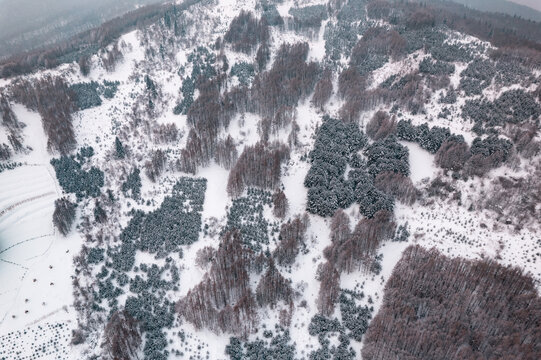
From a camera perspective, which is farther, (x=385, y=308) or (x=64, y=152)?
(x=64, y=152)

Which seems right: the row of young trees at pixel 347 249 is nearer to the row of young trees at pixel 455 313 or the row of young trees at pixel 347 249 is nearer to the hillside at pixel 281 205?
the hillside at pixel 281 205

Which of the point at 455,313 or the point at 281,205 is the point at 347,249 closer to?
the point at 281,205

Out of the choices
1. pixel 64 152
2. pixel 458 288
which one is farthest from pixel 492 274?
pixel 64 152

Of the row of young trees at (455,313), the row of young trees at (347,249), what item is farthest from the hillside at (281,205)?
the row of young trees at (347,249)

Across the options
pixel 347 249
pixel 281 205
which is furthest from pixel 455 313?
pixel 281 205

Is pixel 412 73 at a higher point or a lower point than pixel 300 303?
higher

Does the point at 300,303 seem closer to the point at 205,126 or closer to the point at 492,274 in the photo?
the point at 492,274
